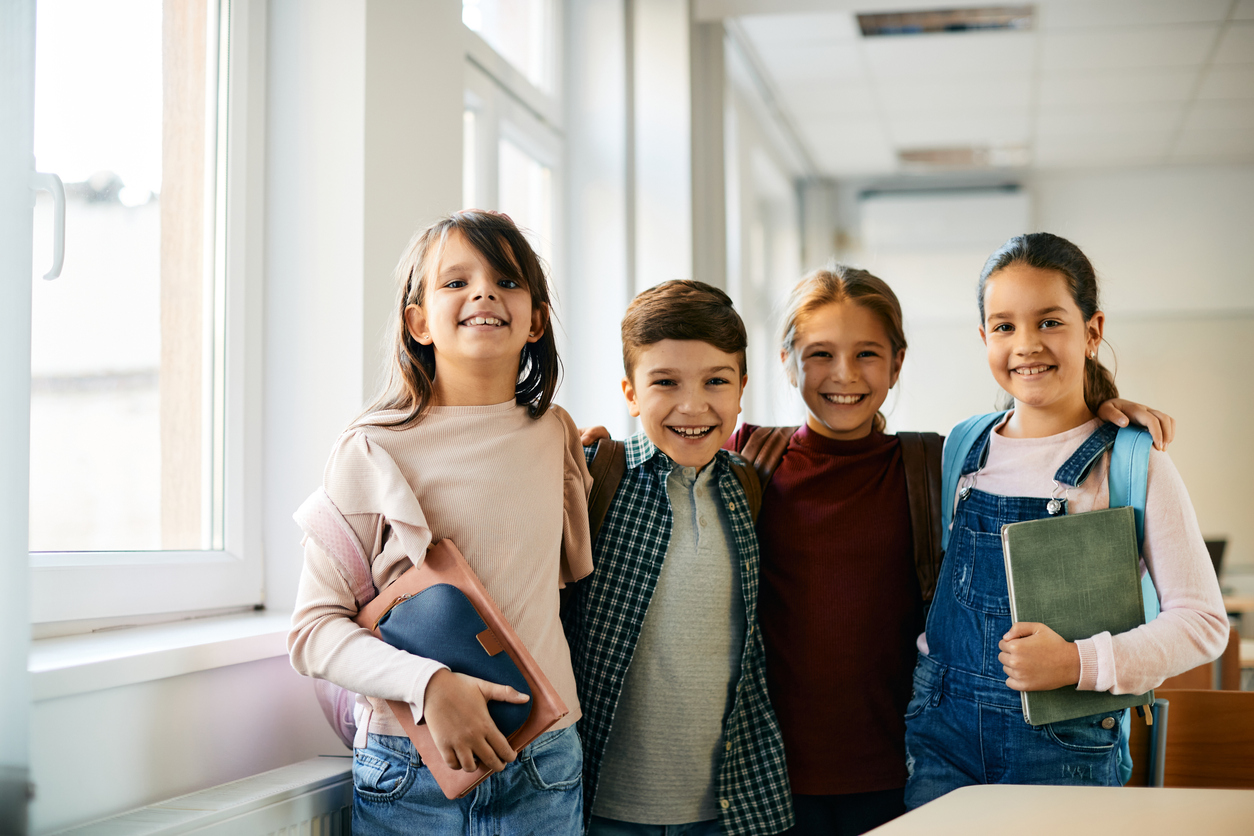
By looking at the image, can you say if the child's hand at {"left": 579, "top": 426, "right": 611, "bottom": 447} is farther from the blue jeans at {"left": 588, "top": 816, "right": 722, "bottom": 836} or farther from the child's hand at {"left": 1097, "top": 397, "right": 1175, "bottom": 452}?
→ the child's hand at {"left": 1097, "top": 397, "right": 1175, "bottom": 452}

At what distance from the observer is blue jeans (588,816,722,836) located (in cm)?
→ 143

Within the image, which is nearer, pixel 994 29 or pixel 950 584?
pixel 950 584

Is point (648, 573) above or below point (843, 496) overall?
below

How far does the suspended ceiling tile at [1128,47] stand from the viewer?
415 cm

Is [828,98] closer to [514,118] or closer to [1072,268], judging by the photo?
[514,118]

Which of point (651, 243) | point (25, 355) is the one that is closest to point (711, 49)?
point (651, 243)

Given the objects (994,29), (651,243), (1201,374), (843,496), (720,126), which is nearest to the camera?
(843,496)

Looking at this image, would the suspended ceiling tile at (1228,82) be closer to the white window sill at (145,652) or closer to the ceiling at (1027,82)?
the ceiling at (1027,82)

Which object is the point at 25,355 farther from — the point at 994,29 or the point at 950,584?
the point at 994,29

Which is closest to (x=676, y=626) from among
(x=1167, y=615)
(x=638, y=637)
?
(x=638, y=637)

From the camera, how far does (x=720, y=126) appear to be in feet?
11.3

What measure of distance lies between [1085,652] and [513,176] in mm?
2033

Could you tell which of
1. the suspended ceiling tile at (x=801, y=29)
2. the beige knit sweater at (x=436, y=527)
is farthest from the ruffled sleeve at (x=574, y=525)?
the suspended ceiling tile at (x=801, y=29)

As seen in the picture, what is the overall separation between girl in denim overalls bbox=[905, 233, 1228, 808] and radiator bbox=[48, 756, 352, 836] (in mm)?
821
